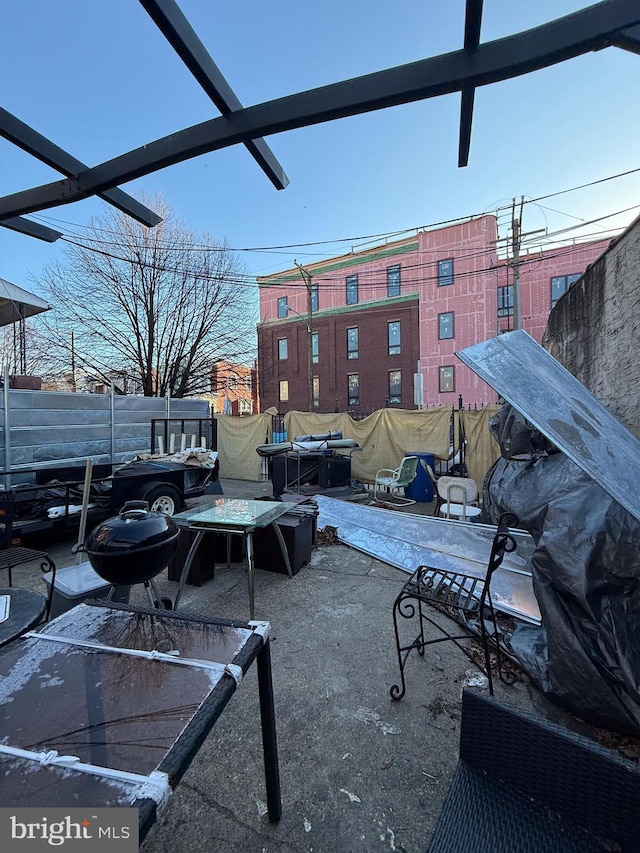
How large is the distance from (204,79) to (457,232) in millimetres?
21654

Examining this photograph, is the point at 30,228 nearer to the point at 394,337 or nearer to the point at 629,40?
the point at 629,40

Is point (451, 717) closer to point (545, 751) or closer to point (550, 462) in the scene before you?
point (545, 751)

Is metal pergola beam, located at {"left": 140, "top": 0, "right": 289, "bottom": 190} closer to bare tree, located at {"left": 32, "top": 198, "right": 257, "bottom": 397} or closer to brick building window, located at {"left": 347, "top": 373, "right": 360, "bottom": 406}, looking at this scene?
bare tree, located at {"left": 32, "top": 198, "right": 257, "bottom": 397}

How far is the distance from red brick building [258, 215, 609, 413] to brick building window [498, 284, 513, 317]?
0.06 metres

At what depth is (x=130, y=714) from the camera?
1.05m

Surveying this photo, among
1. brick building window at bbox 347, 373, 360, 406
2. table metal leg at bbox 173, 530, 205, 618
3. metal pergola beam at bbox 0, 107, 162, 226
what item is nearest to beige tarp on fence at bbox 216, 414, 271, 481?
table metal leg at bbox 173, 530, 205, 618

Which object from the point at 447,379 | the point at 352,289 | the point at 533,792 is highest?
the point at 352,289

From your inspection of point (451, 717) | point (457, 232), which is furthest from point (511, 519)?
point (457, 232)

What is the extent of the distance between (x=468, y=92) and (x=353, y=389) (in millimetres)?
22310

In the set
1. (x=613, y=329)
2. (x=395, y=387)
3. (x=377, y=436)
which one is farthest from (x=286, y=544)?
(x=395, y=387)

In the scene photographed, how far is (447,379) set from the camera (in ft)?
67.7

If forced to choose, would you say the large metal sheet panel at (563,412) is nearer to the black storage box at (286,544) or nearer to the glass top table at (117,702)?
the glass top table at (117,702)

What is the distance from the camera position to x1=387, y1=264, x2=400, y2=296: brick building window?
22.5 m

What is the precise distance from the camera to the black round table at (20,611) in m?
1.77
